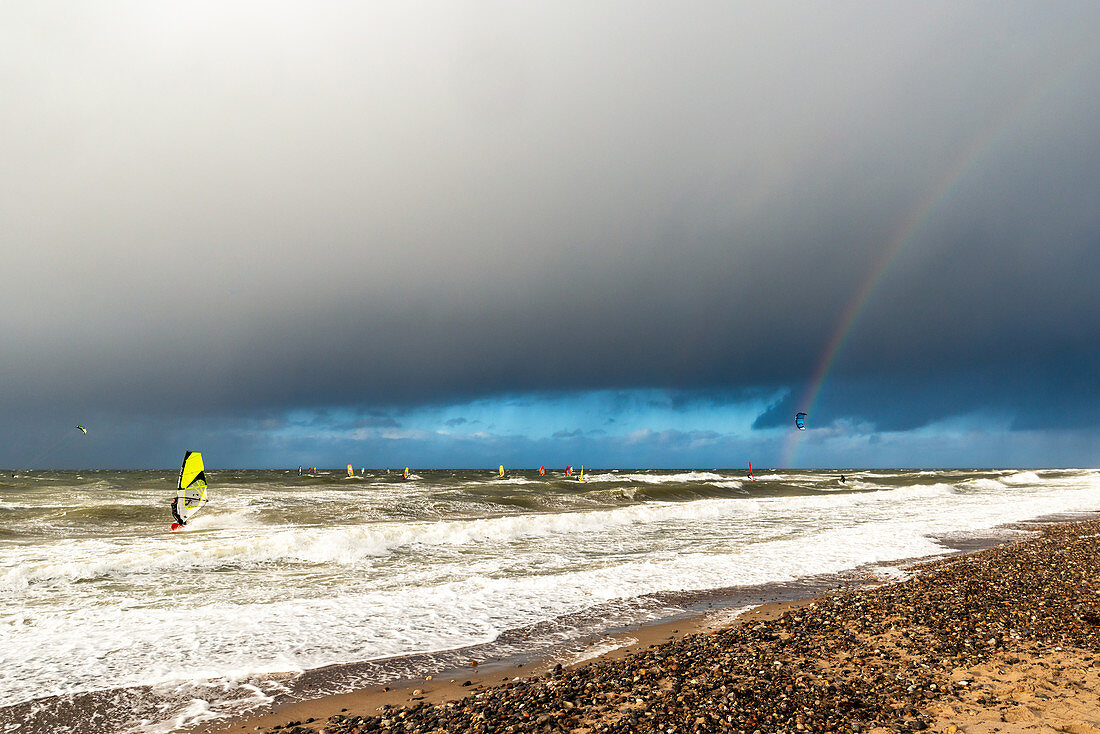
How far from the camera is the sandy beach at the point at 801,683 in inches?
238

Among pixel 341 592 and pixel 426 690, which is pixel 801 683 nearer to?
pixel 426 690

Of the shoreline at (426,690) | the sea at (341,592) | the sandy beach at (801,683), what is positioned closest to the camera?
the sandy beach at (801,683)

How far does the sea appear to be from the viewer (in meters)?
8.12

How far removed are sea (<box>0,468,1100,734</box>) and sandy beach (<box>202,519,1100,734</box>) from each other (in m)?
1.04

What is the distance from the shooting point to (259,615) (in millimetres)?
11570

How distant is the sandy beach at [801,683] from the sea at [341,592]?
41.0 inches

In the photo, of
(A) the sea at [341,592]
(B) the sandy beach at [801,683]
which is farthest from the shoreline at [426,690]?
(A) the sea at [341,592]

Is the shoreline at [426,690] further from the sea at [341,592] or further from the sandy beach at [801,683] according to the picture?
the sea at [341,592]

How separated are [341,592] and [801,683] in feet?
34.9

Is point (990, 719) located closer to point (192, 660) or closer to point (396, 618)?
point (396, 618)

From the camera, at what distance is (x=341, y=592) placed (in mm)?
13820

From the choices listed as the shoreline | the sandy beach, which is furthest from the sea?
the sandy beach

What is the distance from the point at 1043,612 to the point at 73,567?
2245 centimetres

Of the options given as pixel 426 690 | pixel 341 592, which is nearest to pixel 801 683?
pixel 426 690
